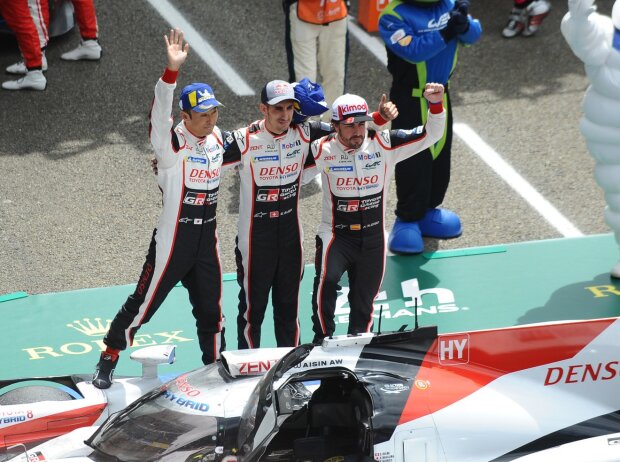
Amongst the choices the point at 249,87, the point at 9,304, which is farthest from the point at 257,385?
the point at 249,87

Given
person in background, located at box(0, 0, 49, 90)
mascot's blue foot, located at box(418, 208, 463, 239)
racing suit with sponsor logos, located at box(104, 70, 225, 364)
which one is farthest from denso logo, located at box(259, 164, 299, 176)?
person in background, located at box(0, 0, 49, 90)

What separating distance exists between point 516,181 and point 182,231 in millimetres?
4023

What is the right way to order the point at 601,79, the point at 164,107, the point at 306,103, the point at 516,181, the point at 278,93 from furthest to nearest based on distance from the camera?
the point at 516,181 < the point at 601,79 < the point at 306,103 < the point at 278,93 < the point at 164,107

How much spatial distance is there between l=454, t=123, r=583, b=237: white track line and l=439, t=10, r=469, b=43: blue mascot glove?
6.49ft

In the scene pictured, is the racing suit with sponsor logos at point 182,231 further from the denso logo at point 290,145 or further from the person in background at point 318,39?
the person in background at point 318,39

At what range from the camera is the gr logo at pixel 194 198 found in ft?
21.3

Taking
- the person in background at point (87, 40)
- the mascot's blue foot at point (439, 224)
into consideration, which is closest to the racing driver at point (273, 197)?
the mascot's blue foot at point (439, 224)

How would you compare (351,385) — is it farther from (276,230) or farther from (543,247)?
(543,247)

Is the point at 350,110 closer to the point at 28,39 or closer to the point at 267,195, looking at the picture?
the point at 267,195

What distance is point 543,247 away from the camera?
8.73 m

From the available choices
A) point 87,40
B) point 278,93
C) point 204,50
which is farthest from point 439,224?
point 87,40

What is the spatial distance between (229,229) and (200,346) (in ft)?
6.74

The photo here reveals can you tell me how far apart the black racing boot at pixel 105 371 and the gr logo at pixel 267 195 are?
1.25 meters

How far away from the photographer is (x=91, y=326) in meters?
7.70
